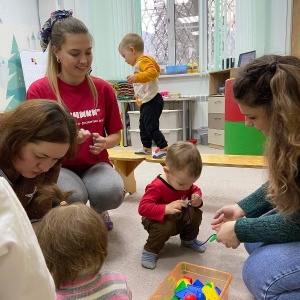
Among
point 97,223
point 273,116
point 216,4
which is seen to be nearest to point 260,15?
point 216,4

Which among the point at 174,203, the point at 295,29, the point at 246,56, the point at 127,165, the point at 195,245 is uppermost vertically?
the point at 295,29

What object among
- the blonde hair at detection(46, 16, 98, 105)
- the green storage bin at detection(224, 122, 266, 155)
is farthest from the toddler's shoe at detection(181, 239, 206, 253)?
the green storage bin at detection(224, 122, 266, 155)

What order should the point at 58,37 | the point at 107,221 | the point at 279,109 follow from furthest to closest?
the point at 107,221
the point at 58,37
the point at 279,109

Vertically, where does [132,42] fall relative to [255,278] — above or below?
above

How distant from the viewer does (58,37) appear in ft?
4.16

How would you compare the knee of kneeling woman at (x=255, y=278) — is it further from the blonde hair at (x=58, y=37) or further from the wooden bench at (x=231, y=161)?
the blonde hair at (x=58, y=37)

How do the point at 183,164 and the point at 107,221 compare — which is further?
the point at 107,221

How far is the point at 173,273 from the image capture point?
1.02 metres

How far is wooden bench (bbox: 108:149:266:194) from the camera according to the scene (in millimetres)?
1713

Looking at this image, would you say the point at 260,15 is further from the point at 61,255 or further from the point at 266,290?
the point at 61,255

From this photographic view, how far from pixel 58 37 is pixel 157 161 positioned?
0.91m

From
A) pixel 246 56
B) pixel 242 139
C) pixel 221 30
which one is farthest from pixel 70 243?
pixel 221 30

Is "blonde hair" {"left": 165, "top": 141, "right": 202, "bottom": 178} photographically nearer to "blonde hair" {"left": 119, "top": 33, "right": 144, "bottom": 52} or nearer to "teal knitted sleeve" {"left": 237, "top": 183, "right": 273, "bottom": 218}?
"teal knitted sleeve" {"left": 237, "top": 183, "right": 273, "bottom": 218}

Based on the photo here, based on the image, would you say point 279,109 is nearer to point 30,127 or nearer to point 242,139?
point 30,127
